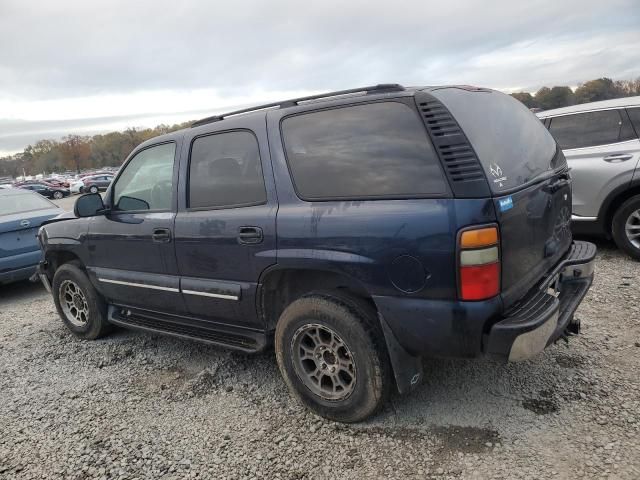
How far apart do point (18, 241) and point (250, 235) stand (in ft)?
16.4

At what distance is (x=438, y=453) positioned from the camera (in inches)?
103

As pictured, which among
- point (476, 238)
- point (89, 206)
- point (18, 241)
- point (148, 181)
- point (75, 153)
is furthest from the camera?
point (75, 153)

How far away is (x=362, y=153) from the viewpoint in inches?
107

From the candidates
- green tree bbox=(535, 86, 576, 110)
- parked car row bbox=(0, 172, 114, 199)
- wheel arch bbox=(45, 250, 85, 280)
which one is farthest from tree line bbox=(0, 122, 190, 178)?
wheel arch bbox=(45, 250, 85, 280)

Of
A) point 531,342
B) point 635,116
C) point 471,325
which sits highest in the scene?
point 635,116

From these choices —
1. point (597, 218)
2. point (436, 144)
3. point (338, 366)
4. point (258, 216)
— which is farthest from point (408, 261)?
point (597, 218)

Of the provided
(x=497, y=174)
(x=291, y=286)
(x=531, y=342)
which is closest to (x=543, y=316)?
(x=531, y=342)

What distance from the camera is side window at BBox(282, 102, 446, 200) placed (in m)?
2.51

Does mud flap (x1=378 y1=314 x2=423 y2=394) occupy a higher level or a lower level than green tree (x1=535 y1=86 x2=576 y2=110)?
lower

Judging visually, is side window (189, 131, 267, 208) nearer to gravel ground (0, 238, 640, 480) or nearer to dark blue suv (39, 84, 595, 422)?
dark blue suv (39, 84, 595, 422)

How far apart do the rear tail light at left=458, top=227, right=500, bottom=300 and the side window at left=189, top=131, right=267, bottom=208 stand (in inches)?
51.2

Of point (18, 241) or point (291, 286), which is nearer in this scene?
point (291, 286)

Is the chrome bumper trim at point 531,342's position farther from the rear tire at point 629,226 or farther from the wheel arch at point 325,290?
the rear tire at point 629,226

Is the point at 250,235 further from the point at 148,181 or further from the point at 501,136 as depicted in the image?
the point at 501,136
